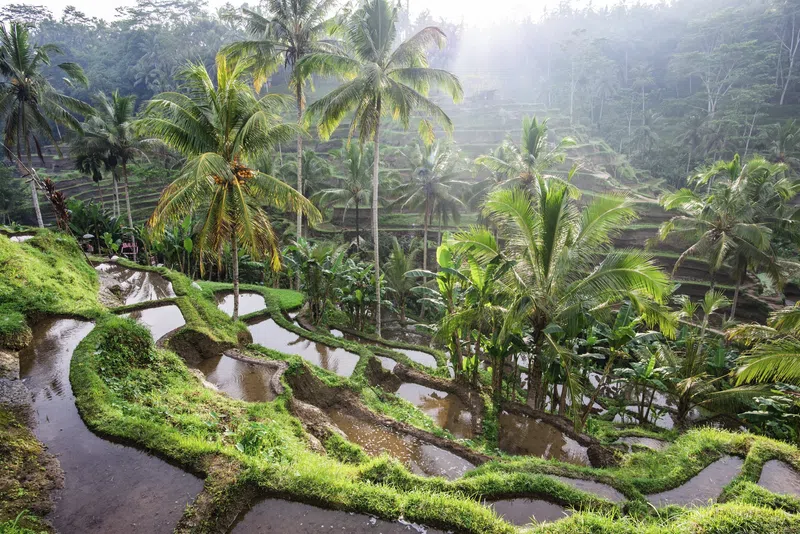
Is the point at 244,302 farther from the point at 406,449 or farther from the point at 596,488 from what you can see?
the point at 596,488

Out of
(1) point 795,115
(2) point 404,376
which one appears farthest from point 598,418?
(1) point 795,115

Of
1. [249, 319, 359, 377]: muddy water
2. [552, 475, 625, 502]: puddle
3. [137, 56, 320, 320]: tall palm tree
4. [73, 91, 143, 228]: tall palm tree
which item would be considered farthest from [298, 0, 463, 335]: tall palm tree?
[73, 91, 143, 228]: tall palm tree

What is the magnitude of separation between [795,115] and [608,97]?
1992 centimetres

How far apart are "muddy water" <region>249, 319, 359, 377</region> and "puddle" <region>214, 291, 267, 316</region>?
123cm

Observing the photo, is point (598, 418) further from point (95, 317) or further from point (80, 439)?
point (95, 317)

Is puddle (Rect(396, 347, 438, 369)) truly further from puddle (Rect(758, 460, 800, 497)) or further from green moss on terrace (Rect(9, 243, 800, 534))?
puddle (Rect(758, 460, 800, 497))

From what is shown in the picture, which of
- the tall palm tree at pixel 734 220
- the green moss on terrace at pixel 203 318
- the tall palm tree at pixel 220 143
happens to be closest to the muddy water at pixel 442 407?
the green moss on terrace at pixel 203 318

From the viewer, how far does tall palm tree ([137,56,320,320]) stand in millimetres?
9836

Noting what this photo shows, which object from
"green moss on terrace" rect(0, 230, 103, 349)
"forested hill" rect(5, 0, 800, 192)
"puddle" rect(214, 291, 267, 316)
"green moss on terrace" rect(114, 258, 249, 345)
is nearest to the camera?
"green moss on terrace" rect(0, 230, 103, 349)

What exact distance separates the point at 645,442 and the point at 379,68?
1238 centimetres

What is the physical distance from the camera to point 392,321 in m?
22.5

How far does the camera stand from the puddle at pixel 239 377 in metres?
8.88

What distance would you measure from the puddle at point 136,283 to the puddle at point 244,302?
1.71 m

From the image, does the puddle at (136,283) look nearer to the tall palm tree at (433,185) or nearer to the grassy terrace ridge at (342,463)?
the grassy terrace ridge at (342,463)
